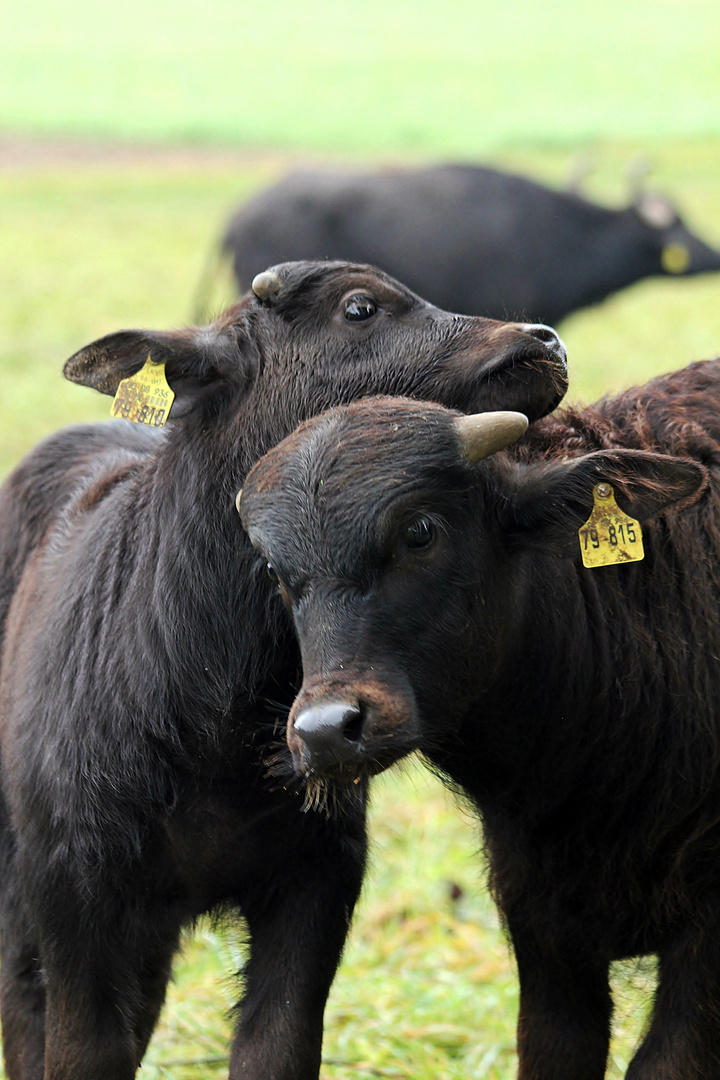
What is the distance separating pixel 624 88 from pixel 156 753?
104 feet

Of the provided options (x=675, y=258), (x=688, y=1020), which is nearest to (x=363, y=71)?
(x=675, y=258)

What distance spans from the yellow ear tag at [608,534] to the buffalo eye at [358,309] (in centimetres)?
78

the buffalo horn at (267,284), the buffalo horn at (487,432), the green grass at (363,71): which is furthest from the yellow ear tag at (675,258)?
the green grass at (363,71)

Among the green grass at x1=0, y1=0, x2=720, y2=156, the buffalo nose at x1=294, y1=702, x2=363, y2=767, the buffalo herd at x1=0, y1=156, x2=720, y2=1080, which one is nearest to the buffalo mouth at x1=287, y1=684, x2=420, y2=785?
the buffalo nose at x1=294, y1=702, x2=363, y2=767

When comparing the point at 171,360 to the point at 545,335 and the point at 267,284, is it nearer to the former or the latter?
the point at 267,284

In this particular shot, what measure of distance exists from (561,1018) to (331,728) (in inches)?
61.3

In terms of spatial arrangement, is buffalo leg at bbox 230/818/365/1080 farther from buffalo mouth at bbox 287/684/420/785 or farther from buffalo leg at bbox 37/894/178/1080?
buffalo mouth at bbox 287/684/420/785

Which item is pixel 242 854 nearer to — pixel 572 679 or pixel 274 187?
pixel 572 679

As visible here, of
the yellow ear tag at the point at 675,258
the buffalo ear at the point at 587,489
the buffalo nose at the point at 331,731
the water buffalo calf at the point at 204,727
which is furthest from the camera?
the yellow ear tag at the point at 675,258

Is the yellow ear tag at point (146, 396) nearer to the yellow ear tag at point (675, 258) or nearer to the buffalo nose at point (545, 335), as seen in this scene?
the buffalo nose at point (545, 335)

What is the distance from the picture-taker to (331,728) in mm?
2742

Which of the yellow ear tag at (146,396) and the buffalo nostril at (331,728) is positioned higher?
the yellow ear tag at (146,396)

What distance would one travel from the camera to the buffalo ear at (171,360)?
11.5 ft

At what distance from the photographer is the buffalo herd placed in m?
3.22
